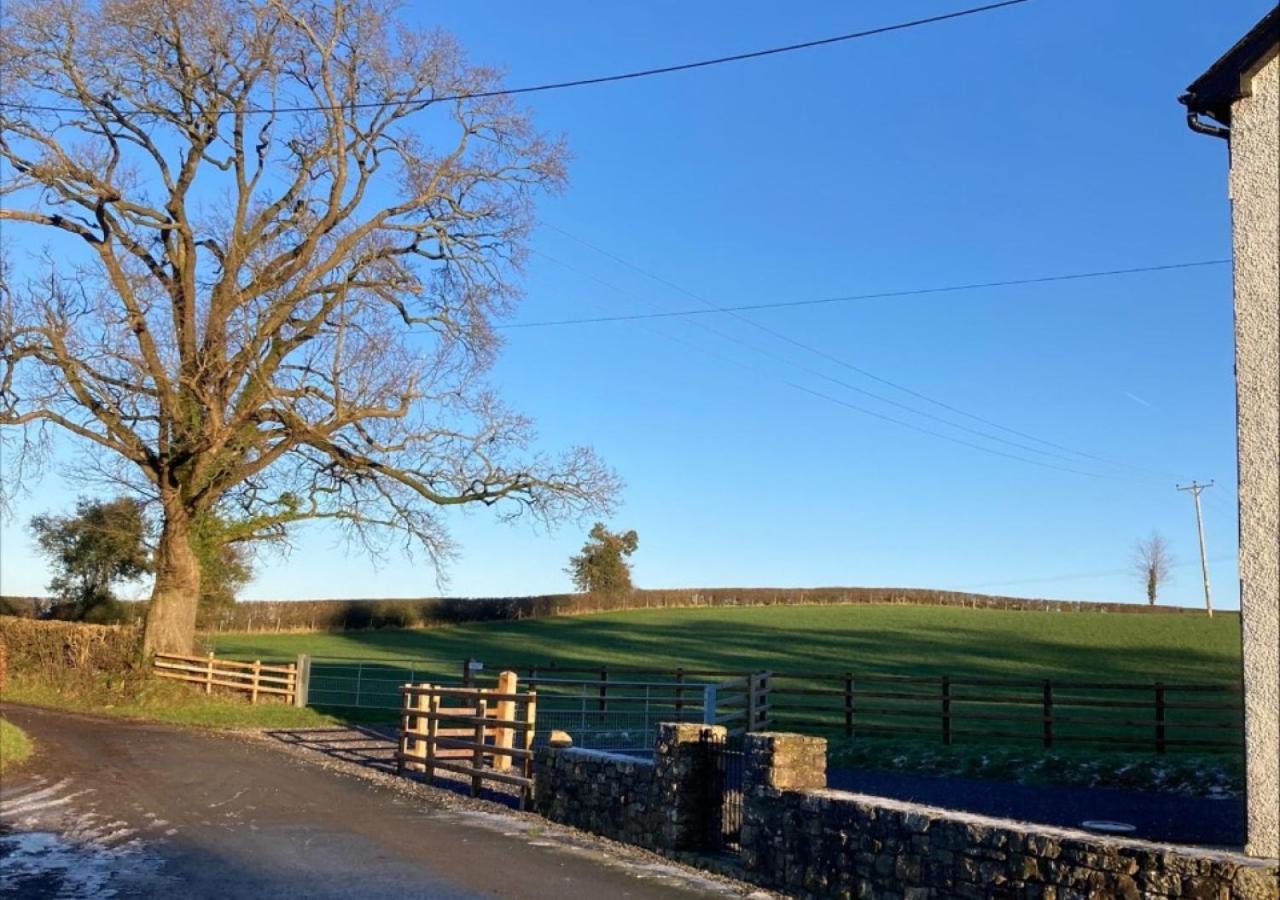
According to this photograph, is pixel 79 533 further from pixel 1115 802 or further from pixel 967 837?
pixel 967 837

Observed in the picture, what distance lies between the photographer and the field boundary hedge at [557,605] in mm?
59219

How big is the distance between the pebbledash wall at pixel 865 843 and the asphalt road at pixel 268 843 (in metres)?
0.54

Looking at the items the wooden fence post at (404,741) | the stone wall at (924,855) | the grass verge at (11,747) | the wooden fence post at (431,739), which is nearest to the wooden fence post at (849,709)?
the wooden fence post at (404,741)

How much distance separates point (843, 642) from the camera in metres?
45.7

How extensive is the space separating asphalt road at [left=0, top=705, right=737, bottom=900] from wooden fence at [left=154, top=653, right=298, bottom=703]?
403 inches

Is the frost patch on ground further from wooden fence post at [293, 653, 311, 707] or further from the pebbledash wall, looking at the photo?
wooden fence post at [293, 653, 311, 707]

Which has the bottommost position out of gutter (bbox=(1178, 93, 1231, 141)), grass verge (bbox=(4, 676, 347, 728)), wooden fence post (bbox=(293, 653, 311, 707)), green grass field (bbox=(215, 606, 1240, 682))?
grass verge (bbox=(4, 676, 347, 728))

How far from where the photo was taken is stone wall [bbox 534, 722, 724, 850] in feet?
35.3

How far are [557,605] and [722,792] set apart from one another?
53447 millimetres

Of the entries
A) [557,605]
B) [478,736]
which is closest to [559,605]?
[557,605]

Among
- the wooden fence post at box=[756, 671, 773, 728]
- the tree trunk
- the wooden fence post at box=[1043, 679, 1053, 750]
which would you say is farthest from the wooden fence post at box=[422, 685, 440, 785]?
the tree trunk

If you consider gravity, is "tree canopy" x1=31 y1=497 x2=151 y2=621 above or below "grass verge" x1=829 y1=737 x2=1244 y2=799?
above

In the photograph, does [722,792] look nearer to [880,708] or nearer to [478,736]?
[478,736]

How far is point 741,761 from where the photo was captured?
10742 mm
